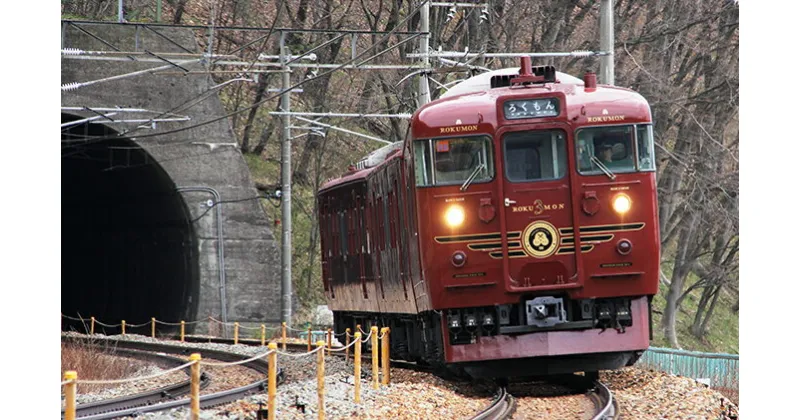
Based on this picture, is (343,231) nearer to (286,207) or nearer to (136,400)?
(136,400)

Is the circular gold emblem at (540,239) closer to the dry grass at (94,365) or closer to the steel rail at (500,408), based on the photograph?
the steel rail at (500,408)

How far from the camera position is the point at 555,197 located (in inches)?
571

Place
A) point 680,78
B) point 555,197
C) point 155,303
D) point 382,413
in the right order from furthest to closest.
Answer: point 155,303, point 680,78, point 555,197, point 382,413

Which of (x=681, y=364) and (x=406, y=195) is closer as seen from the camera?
(x=406, y=195)

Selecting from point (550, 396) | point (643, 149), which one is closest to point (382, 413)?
point (550, 396)

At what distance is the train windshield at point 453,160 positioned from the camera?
14531mm

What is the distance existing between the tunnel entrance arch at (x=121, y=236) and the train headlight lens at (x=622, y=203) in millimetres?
19911

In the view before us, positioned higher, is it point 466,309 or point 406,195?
point 406,195

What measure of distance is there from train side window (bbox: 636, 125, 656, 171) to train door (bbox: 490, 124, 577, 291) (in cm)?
82

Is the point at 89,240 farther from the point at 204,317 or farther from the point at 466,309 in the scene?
the point at 466,309

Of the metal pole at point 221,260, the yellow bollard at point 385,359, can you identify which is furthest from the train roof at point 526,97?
the metal pole at point 221,260

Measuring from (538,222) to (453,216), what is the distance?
96cm

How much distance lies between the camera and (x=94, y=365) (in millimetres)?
22406

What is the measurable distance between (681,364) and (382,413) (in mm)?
8109
